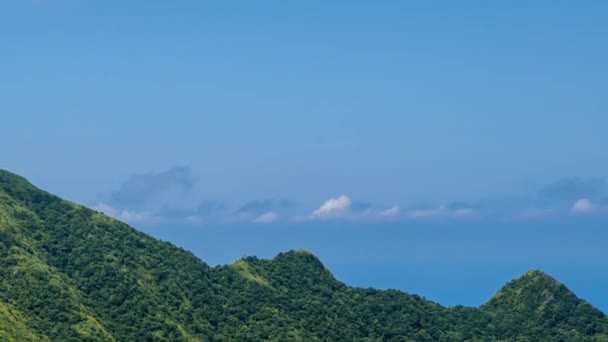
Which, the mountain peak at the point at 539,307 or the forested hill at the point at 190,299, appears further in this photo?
the mountain peak at the point at 539,307

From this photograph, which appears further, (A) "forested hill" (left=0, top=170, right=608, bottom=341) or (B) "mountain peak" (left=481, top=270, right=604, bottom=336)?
(B) "mountain peak" (left=481, top=270, right=604, bottom=336)

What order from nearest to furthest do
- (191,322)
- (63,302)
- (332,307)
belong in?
(63,302)
(191,322)
(332,307)

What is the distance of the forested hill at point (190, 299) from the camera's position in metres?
160

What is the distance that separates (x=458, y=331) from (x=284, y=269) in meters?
27.0

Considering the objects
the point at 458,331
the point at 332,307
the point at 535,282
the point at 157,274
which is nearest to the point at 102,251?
the point at 157,274

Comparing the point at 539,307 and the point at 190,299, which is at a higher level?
the point at 539,307

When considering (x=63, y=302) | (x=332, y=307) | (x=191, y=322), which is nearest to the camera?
(x=63, y=302)

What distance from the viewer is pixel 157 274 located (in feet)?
579

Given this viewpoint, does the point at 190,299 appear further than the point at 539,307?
No

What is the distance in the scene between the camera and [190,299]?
573 feet

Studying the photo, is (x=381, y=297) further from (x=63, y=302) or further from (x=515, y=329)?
(x=63, y=302)

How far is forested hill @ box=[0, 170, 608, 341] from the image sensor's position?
6304 inches

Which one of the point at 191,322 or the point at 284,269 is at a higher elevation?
the point at 284,269

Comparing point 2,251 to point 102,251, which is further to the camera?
point 102,251
